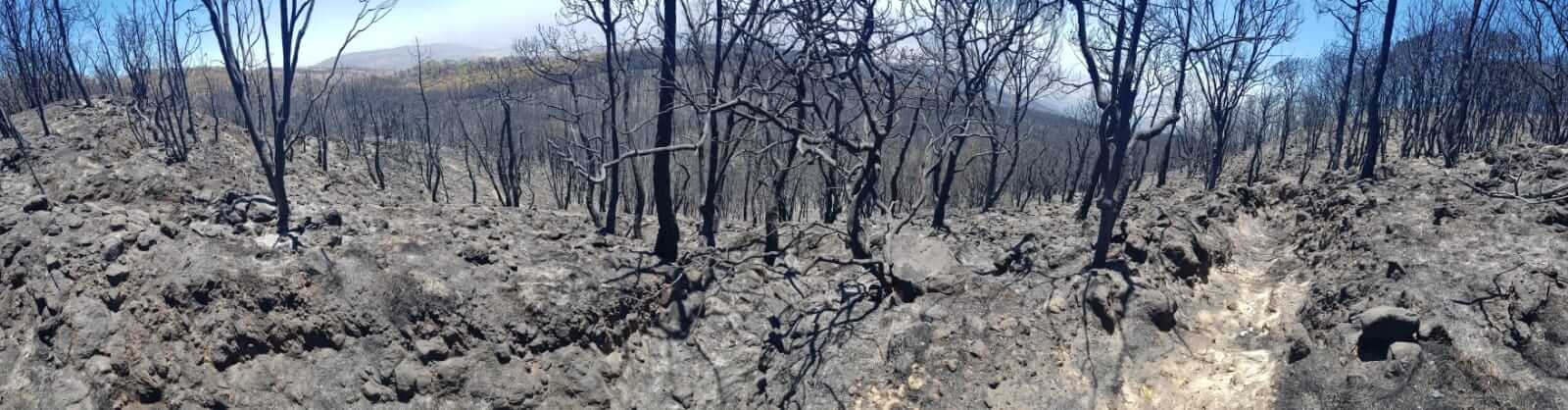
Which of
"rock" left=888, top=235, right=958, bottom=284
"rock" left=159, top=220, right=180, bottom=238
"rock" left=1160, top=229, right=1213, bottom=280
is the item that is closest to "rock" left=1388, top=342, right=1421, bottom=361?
"rock" left=1160, top=229, right=1213, bottom=280

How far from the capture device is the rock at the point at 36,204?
21.6ft

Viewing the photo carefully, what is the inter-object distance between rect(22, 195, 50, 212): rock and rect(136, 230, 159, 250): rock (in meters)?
1.39

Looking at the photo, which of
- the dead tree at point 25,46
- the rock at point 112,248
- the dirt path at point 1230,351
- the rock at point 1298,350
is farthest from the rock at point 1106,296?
the dead tree at point 25,46

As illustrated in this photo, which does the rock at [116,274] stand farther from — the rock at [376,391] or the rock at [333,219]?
the rock at [376,391]

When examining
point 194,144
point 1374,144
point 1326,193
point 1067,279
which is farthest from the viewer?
point 194,144

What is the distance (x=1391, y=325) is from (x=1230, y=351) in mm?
1235

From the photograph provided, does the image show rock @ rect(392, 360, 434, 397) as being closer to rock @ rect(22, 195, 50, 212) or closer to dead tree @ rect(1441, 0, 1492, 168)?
rock @ rect(22, 195, 50, 212)

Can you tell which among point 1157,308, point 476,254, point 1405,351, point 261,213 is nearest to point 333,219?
point 261,213

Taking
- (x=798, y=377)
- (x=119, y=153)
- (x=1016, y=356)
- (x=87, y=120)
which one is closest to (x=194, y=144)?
(x=87, y=120)

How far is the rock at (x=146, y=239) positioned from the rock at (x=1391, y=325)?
10305 mm

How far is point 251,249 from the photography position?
6.32 metres

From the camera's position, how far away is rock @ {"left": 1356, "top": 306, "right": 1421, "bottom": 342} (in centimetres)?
547

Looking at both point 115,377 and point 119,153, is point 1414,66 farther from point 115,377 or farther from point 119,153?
point 119,153

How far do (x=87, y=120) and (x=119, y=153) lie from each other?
2758mm
